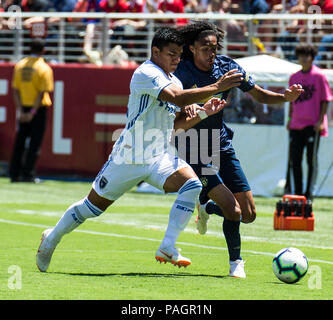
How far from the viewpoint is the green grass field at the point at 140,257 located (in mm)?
7855

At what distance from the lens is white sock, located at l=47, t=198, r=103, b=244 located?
8820 millimetres

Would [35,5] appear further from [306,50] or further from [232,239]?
[232,239]

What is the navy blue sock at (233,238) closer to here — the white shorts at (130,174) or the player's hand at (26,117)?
the white shorts at (130,174)

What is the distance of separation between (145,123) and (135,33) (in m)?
12.2

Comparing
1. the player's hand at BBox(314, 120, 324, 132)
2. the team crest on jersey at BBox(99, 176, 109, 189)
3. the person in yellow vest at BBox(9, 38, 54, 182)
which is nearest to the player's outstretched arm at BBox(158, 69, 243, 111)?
the team crest on jersey at BBox(99, 176, 109, 189)

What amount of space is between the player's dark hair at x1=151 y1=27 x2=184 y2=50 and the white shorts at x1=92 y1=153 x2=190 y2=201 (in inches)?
38.5

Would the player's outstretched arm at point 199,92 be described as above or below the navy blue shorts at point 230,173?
above

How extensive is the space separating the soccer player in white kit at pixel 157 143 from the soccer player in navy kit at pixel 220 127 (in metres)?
0.33

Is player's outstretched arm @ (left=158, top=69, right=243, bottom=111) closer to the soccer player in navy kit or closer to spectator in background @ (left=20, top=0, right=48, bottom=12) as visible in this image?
the soccer player in navy kit

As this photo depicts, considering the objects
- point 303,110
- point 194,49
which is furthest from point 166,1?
point 194,49

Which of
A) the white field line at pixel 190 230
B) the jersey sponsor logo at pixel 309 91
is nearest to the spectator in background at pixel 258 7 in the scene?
the jersey sponsor logo at pixel 309 91

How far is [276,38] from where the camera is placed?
775 inches
